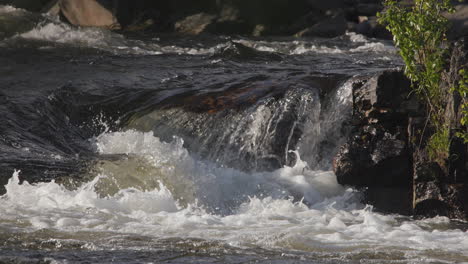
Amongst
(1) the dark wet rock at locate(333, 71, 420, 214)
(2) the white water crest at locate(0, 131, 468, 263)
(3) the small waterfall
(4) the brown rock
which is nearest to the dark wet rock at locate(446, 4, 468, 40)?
(4) the brown rock

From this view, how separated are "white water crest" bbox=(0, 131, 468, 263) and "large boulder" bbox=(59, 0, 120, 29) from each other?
9911 millimetres

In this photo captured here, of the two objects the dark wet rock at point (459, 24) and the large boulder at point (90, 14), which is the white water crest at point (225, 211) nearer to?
the dark wet rock at point (459, 24)

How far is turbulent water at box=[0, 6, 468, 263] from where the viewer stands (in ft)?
23.5

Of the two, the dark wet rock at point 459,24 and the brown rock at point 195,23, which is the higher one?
the brown rock at point 195,23

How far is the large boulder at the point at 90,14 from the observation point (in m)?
20.3

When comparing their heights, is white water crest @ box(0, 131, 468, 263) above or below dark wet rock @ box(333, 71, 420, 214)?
below

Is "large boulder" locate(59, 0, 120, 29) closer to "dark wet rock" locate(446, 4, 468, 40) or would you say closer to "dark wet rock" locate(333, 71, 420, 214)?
"dark wet rock" locate(446, 4, 468, 40)

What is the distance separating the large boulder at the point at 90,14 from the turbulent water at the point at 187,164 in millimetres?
4331

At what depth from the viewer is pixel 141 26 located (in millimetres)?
20609

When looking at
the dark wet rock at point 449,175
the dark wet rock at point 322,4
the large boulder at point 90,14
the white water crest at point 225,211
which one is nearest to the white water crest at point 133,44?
the large boulder at point 90,14

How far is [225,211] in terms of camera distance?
29.9ft

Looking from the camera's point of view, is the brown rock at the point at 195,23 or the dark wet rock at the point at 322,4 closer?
the brown rock at the point at 195,23

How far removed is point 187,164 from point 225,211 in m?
0.91

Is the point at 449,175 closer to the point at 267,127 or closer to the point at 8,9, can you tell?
the point at 267,127
